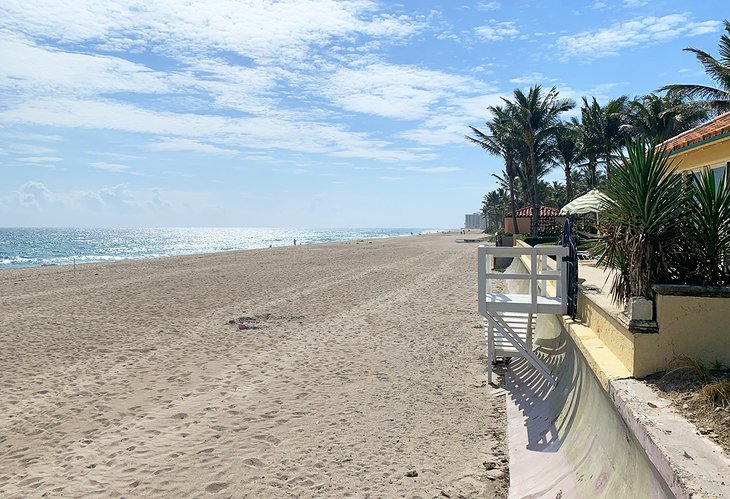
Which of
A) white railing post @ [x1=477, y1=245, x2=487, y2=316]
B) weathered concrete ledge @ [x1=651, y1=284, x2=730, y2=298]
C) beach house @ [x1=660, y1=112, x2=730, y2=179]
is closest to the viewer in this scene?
weathered concrete ledge @ [x1=651, y1=284, x2=730, y2=298]

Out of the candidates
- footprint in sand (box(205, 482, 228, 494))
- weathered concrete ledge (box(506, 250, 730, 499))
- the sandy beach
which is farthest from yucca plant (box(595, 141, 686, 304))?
footprint in sand (box(205, 482, 228, 494))

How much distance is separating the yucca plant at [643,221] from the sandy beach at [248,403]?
2588mm

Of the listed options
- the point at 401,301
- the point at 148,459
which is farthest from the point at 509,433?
the point at 401,301

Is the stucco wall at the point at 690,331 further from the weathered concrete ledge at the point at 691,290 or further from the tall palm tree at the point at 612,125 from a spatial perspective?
the tall palm tree at the point at 612,125

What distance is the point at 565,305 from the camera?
24.0 ft

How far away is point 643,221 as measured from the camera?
16.9ft

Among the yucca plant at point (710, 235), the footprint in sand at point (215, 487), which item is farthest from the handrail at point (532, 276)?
the footprint in sand at point (215, 487)

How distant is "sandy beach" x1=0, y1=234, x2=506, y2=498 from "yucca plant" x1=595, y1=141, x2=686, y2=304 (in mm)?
2588

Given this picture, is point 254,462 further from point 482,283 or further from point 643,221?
point 643,221

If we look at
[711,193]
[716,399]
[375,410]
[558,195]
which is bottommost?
[375,410]

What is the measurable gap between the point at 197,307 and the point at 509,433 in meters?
13.1

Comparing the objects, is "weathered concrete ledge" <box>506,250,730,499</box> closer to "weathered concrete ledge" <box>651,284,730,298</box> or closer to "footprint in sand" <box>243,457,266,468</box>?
"weathered concrete ledge" <box>651,284,730,298</box>

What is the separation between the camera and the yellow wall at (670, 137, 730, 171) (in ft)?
32.0

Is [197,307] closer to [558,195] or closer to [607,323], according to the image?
[607,323]
